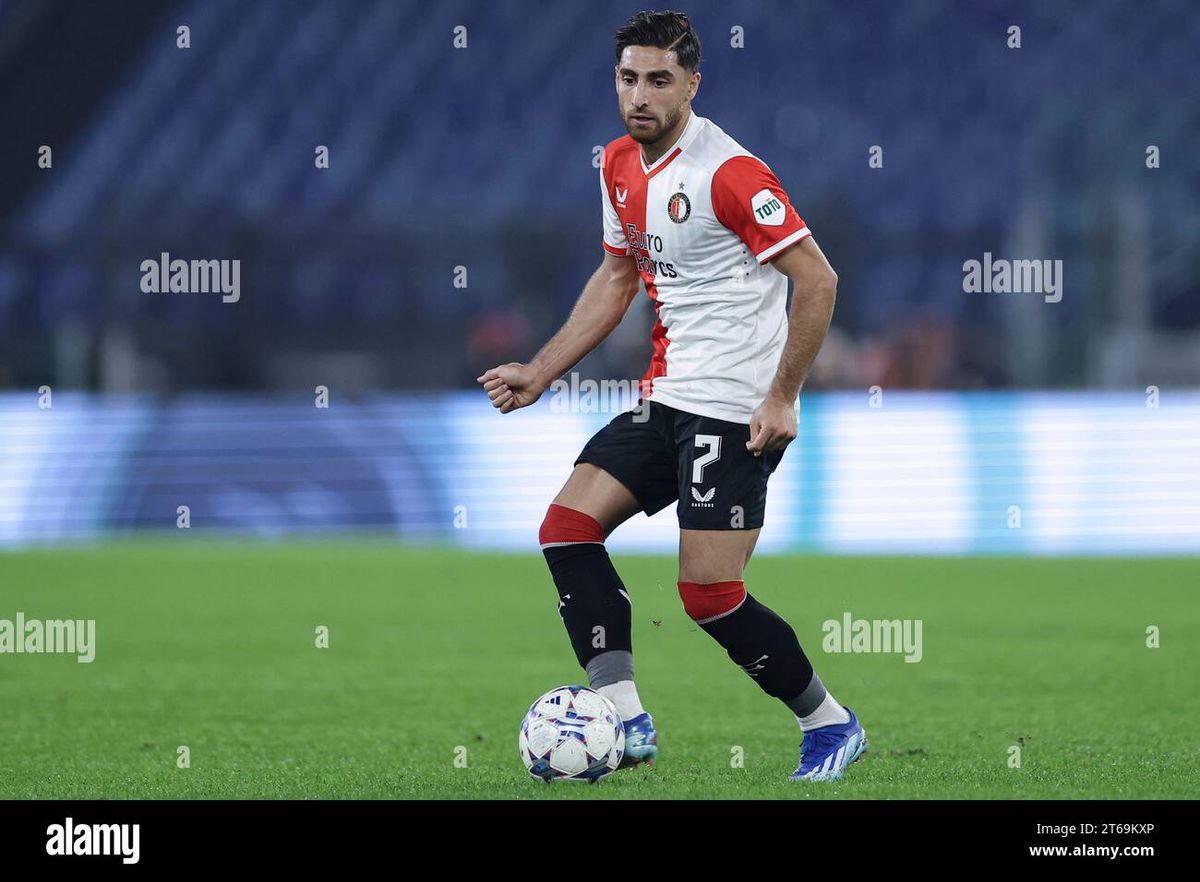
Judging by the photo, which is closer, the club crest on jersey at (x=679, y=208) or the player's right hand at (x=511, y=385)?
the club crest on jersey at (x=679, y=208)

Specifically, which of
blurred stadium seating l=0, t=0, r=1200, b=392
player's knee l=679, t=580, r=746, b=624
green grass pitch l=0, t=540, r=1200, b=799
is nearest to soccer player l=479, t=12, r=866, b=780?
player's knee l=679, t=580, r=746, b=624

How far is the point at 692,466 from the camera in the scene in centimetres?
512

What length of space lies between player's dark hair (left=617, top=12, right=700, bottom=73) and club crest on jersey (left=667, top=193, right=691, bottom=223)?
0.36 meters

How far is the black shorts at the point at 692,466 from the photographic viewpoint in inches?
200

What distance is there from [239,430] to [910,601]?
630 cm

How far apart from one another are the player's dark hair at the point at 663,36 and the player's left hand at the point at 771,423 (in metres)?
0.99

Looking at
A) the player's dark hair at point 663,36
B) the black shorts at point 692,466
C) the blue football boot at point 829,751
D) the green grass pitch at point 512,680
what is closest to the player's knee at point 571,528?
the black shorts at point 692,466

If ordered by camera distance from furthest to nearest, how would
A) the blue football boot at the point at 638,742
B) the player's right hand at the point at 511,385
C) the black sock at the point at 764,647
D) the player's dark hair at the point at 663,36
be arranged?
the player's right hand at the point at 511,385 → the blue football boot at the point at 638,742 → the black sock at the point at 764,647 → the player's dark hair at the point at 663,36

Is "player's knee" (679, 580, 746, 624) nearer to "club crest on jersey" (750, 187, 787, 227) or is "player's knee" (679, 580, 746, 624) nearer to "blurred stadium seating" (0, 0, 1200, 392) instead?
"club crest on jersey" (750, 187, 787, 227)

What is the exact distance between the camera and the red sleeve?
4934 millimetres

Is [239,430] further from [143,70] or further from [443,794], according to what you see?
[143,70]

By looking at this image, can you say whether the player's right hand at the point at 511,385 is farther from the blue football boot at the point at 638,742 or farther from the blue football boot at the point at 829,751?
the blue football boot at the point at 829,751

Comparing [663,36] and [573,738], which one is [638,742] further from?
[663,36]

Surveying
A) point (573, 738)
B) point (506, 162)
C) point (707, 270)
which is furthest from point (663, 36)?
point (506, 162)
